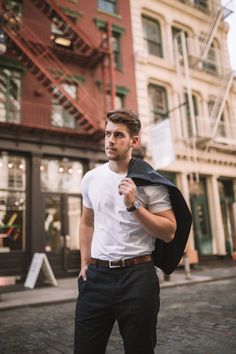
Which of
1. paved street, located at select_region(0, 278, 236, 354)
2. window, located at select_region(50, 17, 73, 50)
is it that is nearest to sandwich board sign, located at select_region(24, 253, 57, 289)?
paved street, located at select_region(0, 278, 236, 354)

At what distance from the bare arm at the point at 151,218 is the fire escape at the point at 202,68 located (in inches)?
609

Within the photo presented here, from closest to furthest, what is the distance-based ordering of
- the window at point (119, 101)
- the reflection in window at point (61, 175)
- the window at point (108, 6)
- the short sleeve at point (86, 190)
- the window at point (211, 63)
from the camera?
the short sleeve at point (86, 190)
the reflection in window at point (61, 175)
the window at point (119, 101)
the window at point (108, 6)
the window at point (211, 63)

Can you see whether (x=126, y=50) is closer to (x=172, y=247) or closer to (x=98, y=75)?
(x=98, y=75)

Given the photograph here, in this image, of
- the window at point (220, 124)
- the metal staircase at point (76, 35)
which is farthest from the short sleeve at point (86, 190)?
the window at point (220, 124)

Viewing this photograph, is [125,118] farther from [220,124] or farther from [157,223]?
[220,124]

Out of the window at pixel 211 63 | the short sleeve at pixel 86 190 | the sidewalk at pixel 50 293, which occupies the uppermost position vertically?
the window at pixel 211 63

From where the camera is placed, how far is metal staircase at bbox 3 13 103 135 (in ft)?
40.3

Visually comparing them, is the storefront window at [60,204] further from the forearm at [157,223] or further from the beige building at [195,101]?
the forearm at [157,223]

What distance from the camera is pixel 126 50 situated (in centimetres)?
1686

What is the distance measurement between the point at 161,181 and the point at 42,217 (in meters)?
10.6

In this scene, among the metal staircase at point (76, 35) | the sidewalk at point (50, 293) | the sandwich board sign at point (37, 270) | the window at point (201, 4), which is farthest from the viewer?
the window at point (201, 4)

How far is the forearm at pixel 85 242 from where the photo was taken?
2.61 metres

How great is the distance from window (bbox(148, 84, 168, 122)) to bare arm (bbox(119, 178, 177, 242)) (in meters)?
15.6

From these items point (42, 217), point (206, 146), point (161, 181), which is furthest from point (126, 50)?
point (161, 181)
